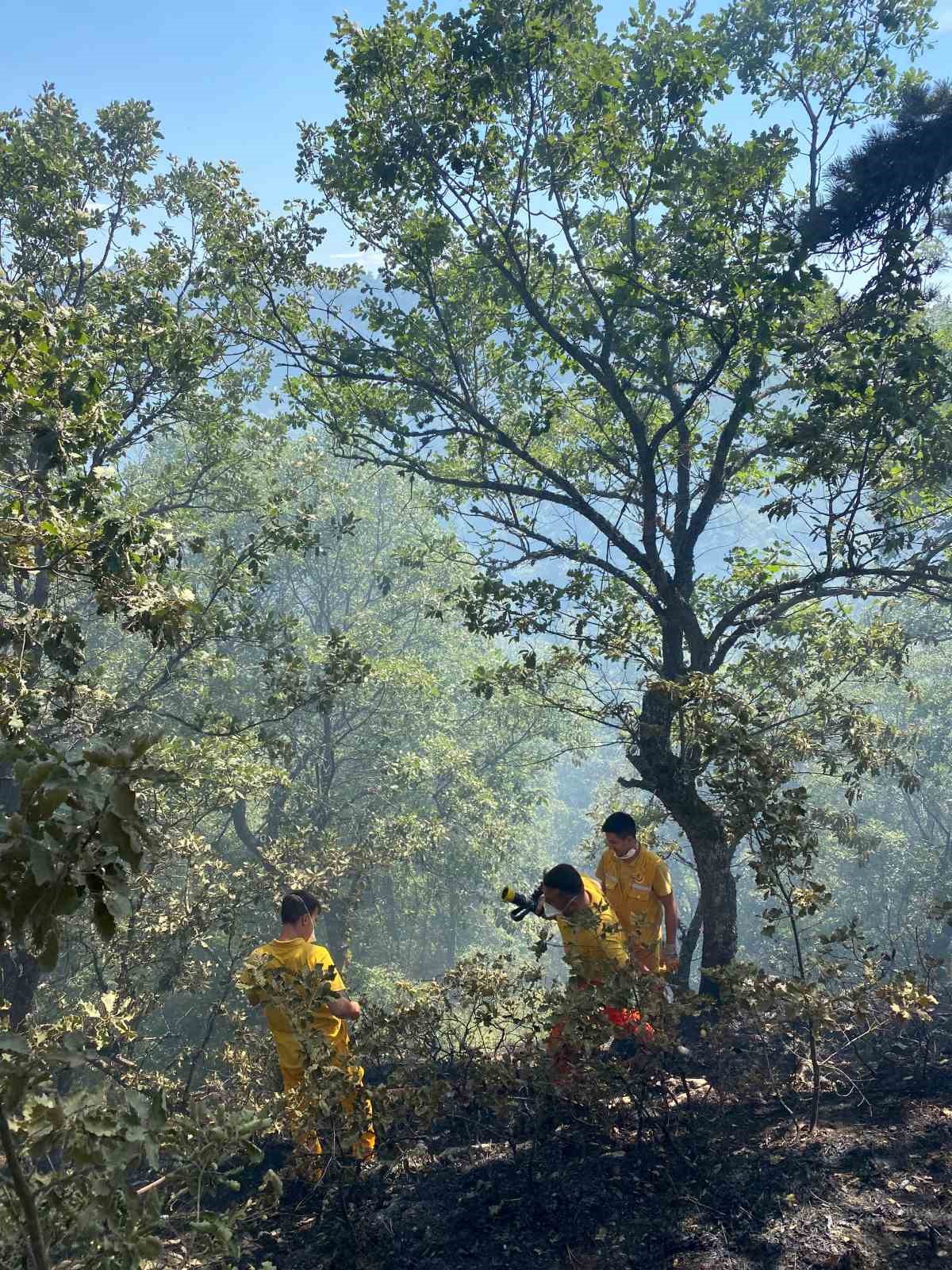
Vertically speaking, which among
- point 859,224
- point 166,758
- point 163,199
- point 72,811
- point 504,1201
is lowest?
point 504,1201

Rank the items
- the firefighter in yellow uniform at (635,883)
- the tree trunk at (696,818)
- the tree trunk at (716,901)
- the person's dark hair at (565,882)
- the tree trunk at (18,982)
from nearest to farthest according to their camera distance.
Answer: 1. the person's dark hair at (565,882)
2. the firefighter in yellow uniform at (635,883)
3. the tree trunk at (696,818)
4. the tree trunk at (716,901)
5. the tree trunk at (18,982)

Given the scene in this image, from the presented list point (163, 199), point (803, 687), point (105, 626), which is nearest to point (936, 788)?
point (803, 687)

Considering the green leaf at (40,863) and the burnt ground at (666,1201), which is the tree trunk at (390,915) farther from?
the green leaf at (40,863)

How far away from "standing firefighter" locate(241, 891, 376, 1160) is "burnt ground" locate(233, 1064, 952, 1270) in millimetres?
280

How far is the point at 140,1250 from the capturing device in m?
1.95

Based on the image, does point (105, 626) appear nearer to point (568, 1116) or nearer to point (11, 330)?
point (11, 330)

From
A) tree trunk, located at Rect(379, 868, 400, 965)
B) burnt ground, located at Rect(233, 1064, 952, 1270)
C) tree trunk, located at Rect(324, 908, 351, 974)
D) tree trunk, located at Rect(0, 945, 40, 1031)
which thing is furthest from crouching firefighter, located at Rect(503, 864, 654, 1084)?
tree trunk, located at Rect(379, 868, 400, 965)

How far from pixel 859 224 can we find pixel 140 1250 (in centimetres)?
683

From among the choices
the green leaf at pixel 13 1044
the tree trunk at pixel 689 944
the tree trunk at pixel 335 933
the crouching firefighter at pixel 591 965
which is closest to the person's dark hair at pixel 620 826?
the crouching firefighter at pixel 591 965

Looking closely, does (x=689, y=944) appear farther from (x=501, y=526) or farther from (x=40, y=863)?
(x=40, y=863)

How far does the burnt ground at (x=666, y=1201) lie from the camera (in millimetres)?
3285

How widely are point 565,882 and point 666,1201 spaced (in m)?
1.81

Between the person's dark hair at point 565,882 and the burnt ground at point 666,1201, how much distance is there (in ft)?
4.12

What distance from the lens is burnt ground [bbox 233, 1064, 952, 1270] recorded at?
10.8 ft
